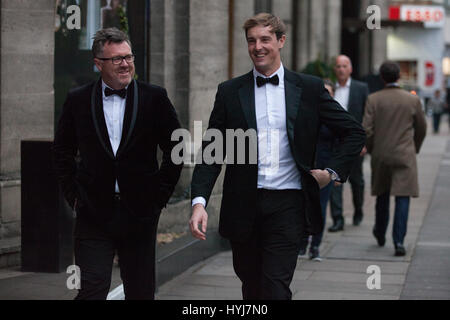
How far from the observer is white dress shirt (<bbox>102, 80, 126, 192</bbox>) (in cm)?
514

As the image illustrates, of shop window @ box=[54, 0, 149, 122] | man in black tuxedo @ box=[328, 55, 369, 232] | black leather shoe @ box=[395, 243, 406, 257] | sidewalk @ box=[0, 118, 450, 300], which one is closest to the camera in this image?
sidewalk @ box=[0, 118, 450, 300]

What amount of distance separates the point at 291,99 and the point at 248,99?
0.73 feet

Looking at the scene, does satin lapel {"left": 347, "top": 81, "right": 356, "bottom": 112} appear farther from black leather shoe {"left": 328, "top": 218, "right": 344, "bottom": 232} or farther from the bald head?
black leather shoe {"left": 328, "top": 218, "right": 344, "bottom": 232}

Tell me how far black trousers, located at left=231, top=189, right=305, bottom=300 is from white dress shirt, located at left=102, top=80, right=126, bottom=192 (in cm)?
76

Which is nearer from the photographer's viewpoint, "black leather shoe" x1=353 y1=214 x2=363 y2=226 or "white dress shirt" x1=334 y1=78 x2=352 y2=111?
"white dress shirt" x1=334 y1=78 x2=352 y2=111

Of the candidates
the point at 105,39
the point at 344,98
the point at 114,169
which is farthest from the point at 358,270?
the point at 105,39

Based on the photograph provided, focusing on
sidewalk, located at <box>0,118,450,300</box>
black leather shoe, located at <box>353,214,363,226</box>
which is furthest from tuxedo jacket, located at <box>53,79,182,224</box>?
black leather shoe, located at <box>353,214,363,226</box>

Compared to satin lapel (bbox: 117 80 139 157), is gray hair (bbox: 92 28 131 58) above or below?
above

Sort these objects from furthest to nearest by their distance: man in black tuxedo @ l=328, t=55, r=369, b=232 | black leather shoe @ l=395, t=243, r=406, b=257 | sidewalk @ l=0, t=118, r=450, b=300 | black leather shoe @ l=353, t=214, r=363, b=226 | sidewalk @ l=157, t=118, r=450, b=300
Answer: black leather shoe @ l=353, t=214, r=363, b=226 < man in black tuxedo @ l=328, t=55, r=369, b=232 < black leather shoe @ l=395, t=243, r=406, b=257 < sidewalk @ l=157, t=118, r=450, b=300 < sidewalk @ l=0, t=118, r=450, b=300

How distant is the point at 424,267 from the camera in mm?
8914

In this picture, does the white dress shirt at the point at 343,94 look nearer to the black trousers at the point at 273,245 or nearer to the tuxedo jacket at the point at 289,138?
the tuxedo jacket at the point at 289,138
